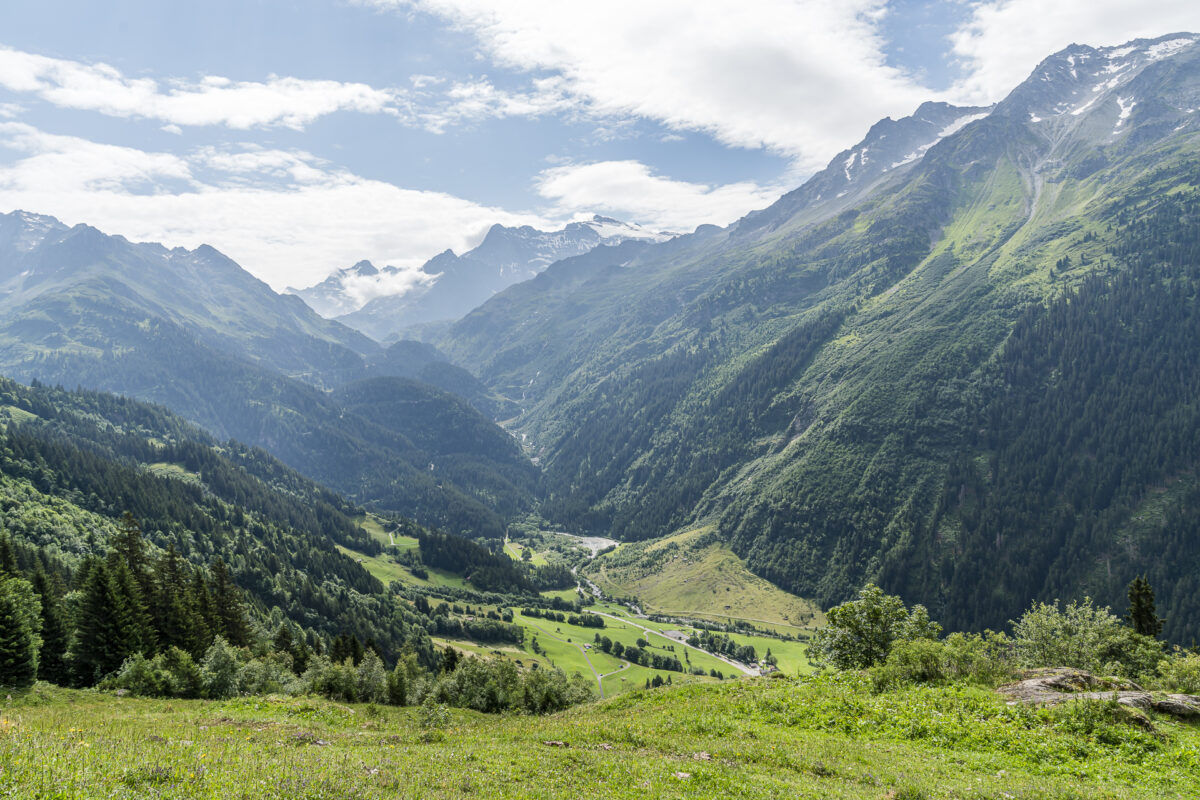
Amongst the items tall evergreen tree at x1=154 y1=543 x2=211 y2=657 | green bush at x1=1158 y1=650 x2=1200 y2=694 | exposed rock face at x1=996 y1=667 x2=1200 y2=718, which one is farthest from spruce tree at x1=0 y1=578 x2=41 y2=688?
green bush at x1=1158 y1=650 x2=1200 y2=694

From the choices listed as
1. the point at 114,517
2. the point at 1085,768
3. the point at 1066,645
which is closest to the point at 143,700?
the point at 1085,768

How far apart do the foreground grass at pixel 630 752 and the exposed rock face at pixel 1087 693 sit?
1675mm

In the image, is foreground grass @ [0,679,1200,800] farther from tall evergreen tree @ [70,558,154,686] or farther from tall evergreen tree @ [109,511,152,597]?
tall evergreen tree @ [109,511,152,597]

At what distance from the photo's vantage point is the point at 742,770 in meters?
26.1

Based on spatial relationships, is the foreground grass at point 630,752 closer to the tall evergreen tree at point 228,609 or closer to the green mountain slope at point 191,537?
the tall evergreen tree at point 228,609

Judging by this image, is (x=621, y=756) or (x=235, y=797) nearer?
(x=235, y=797)

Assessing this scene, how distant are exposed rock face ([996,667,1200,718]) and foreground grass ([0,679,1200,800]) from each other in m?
1.68

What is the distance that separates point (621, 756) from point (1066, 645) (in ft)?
219

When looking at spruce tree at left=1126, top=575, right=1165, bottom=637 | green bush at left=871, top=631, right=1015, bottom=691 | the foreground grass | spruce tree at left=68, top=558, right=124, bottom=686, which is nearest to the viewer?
the foreground grass

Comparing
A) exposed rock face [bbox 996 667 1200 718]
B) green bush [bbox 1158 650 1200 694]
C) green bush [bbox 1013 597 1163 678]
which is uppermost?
exposed rock face [bbox 996 667 1200 718]

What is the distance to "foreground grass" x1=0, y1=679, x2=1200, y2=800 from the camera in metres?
19.1

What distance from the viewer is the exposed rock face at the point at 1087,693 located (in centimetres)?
3142

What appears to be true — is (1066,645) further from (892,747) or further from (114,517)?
(114,517)

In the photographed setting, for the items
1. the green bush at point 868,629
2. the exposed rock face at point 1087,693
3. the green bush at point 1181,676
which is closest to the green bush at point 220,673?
the green bush at point 868,629
